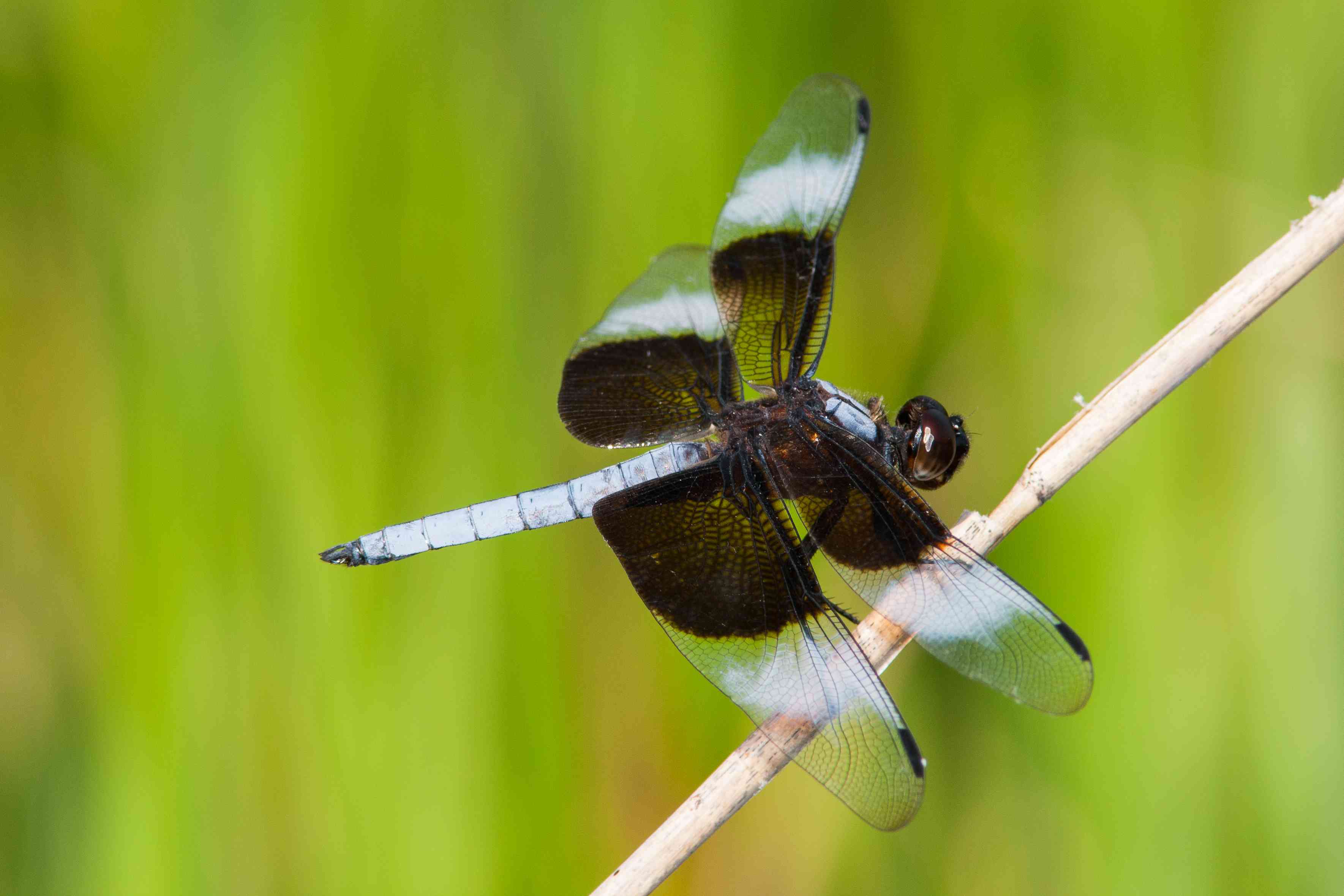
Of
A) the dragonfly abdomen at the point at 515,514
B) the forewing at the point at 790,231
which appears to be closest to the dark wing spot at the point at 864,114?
the forewing at the point at 790,231

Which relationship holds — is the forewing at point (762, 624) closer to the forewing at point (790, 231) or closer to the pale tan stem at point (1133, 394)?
the pale tan stem at point (1133, 394)

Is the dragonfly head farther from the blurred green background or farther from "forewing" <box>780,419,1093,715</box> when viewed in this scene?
the blurred green background

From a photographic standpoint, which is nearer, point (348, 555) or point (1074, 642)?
point (1074, 642)

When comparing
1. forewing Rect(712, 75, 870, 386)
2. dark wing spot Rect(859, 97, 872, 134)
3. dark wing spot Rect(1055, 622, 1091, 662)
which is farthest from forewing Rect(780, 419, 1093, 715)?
dark wing spot Rect(859, 97, 872, 134)

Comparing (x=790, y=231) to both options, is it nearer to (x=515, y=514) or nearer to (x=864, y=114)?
(x=864, y=114)

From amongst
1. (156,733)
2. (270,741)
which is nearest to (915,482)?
(270,741)

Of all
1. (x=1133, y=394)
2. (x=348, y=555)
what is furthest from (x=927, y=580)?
(x=348, y=555)
